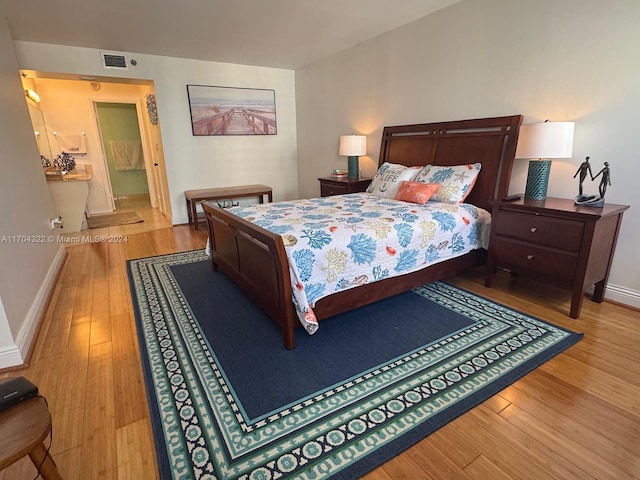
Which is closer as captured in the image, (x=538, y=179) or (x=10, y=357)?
(x=10, y=357)

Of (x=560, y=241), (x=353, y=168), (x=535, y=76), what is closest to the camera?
(x=560, y=241)

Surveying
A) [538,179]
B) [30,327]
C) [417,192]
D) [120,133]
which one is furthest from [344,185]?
[120,133]

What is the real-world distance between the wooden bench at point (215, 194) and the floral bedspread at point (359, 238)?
7.23 feet

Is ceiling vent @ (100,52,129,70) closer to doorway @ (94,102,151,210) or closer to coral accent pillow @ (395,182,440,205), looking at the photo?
doorway @ (94,102,151,210)

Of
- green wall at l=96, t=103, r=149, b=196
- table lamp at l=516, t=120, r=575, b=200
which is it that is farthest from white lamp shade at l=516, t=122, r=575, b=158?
green wall at l=96, t=103, r=149, b=196

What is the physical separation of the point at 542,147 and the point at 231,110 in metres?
4.40

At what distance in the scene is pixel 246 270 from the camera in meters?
2.43

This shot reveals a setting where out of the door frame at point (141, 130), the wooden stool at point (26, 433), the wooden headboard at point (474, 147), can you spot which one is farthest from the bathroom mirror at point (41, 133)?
the wooden stool at point (26, 433)

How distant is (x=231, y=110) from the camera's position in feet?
17.3

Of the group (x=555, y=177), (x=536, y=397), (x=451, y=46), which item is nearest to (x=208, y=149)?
(x=451, y=46)

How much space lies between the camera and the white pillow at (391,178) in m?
3.38

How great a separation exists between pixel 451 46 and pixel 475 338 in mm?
2792

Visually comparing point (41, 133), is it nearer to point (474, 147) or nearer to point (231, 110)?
point (231, 110)

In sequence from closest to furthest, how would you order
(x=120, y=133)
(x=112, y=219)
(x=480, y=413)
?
(x=480, y=413) < (x=112, y=219) < (x=120, y=133)
